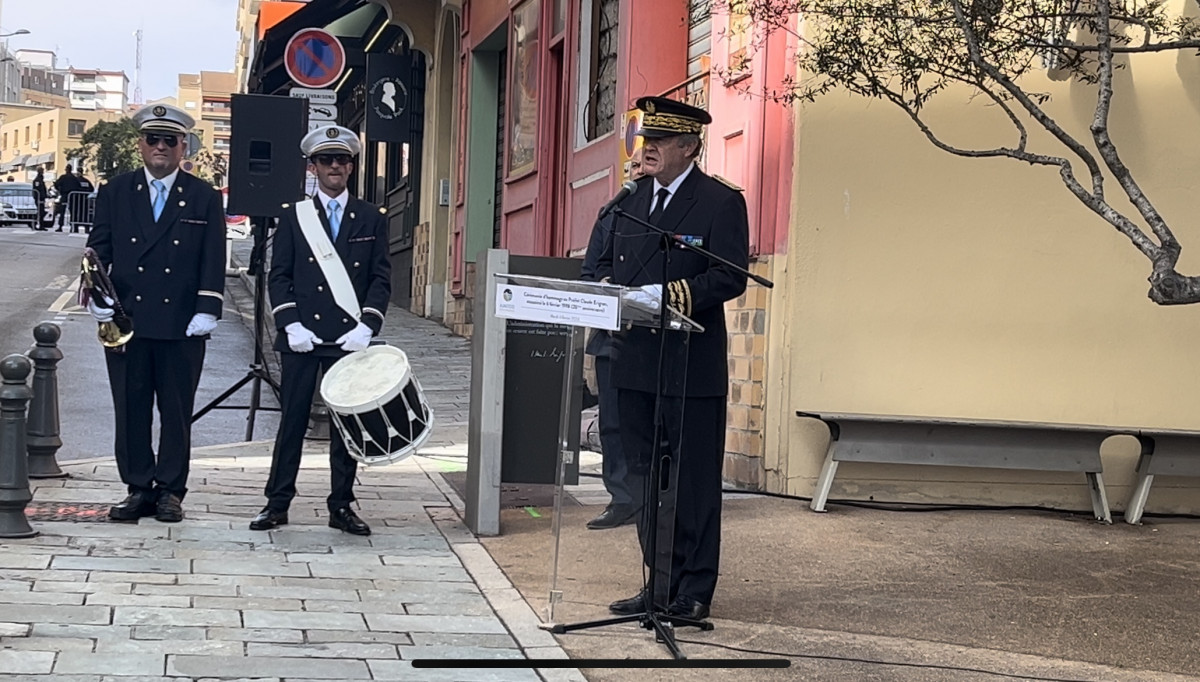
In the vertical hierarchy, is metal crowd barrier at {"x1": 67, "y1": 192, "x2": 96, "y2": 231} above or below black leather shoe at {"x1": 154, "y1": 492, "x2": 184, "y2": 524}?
above

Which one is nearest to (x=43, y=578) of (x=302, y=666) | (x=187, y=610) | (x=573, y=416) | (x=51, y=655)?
(x=187, y=610)

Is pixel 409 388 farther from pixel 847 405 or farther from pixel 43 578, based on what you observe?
pixel 847 405

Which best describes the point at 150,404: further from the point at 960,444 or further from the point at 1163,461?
the point at 1163,461

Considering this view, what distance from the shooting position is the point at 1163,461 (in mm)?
9281

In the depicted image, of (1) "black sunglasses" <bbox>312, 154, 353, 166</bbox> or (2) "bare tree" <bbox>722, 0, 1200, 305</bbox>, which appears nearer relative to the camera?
(2) "bare tree" <bbox>722, 0, 1200, 305</bbox>

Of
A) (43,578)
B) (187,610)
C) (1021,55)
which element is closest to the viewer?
(187,610)

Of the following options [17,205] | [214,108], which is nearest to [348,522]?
[17,205]

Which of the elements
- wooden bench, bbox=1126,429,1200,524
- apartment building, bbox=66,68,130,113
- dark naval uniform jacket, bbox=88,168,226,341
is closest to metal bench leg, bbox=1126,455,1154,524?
wooden bench, bbox=1126,429,1200,524

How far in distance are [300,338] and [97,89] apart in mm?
190337

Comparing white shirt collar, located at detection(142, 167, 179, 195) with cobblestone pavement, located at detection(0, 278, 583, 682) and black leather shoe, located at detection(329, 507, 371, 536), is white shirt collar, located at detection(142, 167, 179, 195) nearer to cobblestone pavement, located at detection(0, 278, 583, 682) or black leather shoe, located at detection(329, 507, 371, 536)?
cobblestone pavement, located at detection(0, 278, 583, 682)

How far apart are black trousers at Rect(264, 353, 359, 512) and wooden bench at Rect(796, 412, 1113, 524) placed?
9.40 feet

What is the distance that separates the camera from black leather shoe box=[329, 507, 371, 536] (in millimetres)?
7625

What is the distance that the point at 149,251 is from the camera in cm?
766

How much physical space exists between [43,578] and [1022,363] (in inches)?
237
